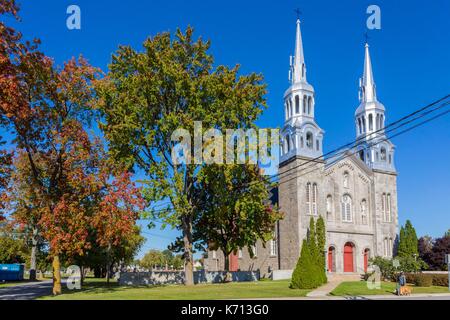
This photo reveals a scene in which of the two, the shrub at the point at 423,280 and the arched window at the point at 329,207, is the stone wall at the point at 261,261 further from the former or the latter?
the shrub at the point at 423,280

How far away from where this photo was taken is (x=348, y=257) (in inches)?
1993

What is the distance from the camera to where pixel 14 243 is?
69.1 m

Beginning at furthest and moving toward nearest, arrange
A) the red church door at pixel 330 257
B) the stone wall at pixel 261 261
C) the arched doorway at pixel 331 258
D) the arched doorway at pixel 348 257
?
the stone wall at pixel 261 261, the arched doorway at pixel 348 257, the red church door at pixel 330 257, the arched doorway at pixel 331 258

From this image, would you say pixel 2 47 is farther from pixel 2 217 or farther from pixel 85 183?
pixel 85 183

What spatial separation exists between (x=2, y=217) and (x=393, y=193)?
45221 mm

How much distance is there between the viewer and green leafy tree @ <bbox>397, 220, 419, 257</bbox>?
51.7 m

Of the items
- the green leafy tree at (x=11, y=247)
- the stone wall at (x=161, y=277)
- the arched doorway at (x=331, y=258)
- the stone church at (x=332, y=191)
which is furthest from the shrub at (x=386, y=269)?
the green leafy tree at (x=11, y=247)

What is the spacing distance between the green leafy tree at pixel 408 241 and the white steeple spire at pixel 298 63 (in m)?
20.8

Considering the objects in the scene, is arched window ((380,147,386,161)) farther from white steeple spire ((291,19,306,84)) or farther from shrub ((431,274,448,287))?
shrub ((431,274,448,287))

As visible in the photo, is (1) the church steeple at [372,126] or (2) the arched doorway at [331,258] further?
(1) the church steeple at [372,126]

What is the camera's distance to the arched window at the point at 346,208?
5175cm

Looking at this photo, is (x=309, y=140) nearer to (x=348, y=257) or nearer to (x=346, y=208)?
(x=346, y=208)

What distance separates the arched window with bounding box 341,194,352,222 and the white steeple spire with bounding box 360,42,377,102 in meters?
12.6

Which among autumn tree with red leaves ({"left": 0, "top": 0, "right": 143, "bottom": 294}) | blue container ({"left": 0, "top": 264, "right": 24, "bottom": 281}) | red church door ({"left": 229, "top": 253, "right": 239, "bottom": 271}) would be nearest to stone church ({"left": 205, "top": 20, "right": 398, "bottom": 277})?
red church door ({"left": 229, "top": 253, "right": 239, "bottom": 271})
